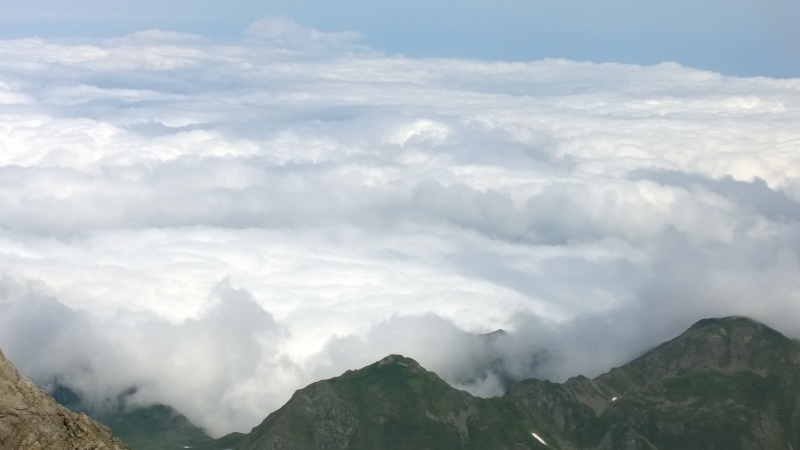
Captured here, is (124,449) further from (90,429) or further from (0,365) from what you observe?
(0,365)

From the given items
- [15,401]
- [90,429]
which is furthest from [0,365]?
[90,429]

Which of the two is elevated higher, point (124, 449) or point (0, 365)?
point (0, 365)

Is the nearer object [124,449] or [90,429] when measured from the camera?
[90,429]

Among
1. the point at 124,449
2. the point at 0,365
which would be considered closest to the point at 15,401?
the point at 0,365

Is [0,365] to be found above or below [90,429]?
above

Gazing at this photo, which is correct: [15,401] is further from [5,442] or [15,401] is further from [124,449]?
[124,449]

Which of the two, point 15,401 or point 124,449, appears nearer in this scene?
point 15,401
